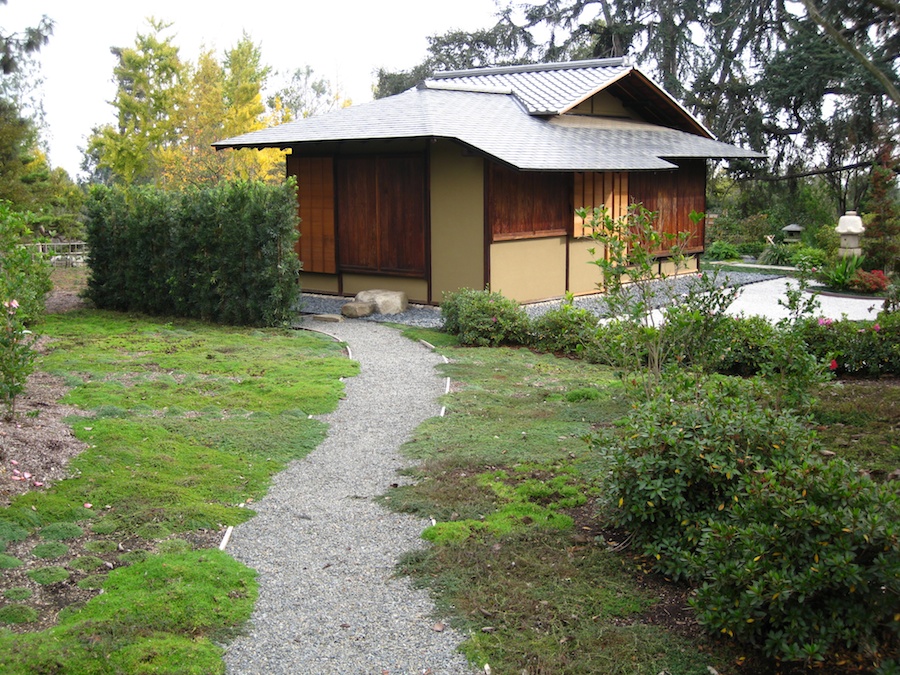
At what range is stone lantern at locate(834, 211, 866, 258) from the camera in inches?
786

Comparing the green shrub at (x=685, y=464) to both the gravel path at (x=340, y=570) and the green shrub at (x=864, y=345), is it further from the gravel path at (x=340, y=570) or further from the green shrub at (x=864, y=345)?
the green shrub at (x=864, y=345)

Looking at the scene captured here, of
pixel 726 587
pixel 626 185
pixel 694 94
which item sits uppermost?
pixel 694 94

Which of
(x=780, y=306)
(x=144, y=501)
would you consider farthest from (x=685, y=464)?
(x=780, y=306)

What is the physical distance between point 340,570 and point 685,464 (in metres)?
1.98

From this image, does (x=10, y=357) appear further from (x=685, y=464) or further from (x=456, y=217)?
(x=456, y=217)

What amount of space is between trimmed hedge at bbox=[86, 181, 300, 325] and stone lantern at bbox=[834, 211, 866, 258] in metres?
13.3

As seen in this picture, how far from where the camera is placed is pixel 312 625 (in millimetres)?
4230

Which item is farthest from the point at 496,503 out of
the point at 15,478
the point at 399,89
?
the point at 399,89

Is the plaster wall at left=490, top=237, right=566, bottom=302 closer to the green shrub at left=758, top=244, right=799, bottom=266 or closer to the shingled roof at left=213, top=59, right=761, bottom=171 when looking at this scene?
the shingled roof at left=213, top=59, right=761, bottom=171

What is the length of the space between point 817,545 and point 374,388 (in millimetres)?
6203

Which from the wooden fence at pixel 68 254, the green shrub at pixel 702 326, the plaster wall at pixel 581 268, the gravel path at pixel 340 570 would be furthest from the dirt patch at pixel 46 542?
the wooden fence at pixel 68 254

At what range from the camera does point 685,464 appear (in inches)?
183

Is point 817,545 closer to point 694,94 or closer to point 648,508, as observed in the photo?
point 648,508

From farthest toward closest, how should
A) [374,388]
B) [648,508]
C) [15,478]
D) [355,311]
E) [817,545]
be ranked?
[355,311]
[374,388]
[15,478]
[648,508]
[817,545]
